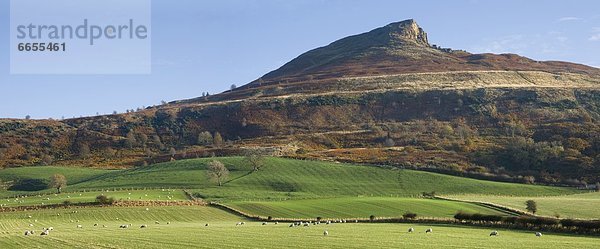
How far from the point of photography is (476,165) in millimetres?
121188

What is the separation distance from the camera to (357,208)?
70812 millimetres

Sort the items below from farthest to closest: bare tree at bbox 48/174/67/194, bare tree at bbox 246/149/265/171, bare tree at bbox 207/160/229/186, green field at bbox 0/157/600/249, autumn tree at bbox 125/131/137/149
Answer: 1. autumn tree at bbox 125/131/137/149
2. bare tree at bbox 246/149/265/171
3. bare tree at bbox 207/160/229/186
4. bare tree at bbox 48/174/67/194
5. green field at bbox 0/157/600/249

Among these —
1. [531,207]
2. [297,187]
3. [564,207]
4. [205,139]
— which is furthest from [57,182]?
[564,207]

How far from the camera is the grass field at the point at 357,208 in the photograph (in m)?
67.2

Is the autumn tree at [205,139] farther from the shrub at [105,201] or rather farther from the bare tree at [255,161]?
the shrub at [105,201]

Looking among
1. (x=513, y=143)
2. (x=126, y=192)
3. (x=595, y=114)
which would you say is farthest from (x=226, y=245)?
(x=595, y=114)

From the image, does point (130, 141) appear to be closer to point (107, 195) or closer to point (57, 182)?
point (57, 182)

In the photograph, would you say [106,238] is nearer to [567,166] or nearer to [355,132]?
[567,166]

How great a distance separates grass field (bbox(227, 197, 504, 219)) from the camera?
67.2 metres

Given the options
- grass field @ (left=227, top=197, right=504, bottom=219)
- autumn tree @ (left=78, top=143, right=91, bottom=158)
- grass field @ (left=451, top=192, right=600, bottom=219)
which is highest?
autumn tree @ (left=78, top=143, right=91, bottom=158)

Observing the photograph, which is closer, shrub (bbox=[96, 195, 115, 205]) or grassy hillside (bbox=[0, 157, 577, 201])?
shrub (bbox=[96, 195, 115, 205])

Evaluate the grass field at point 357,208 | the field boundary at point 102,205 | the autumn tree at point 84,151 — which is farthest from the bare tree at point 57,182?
the autumn tree at point 84,151

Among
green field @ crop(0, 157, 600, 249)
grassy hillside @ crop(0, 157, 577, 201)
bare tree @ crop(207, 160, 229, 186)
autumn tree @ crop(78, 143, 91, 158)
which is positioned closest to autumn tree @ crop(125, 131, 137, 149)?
autumn tree @ crop(78, 143, 91, 158)

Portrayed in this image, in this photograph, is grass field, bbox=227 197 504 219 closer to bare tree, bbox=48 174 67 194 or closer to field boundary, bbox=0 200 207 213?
field boundary, bbox=0 200 207 213
